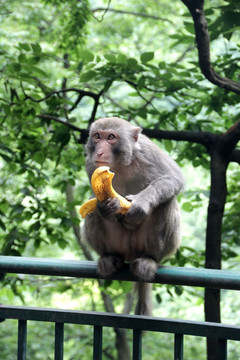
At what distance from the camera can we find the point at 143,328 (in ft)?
6.59

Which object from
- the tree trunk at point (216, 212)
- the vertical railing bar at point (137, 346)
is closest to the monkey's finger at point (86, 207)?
the vertical railing bar at point (137, 346)

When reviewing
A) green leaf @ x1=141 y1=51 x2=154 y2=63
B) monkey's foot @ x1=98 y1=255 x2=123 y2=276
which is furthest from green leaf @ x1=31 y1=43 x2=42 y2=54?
monkey's foot @ x1=98 y1=255 x2=123 y2=276

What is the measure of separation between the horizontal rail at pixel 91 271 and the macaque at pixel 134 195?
786mm

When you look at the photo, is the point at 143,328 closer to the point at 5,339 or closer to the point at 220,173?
the point at 220,173

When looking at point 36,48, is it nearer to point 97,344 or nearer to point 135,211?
point 135,211

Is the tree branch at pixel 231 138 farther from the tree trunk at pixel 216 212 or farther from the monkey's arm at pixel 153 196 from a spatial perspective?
the monkey's arm at pixel 153 196

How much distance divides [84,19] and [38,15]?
4.32 m

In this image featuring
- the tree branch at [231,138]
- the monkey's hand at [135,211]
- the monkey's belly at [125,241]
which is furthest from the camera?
the tree branch at [231,138]

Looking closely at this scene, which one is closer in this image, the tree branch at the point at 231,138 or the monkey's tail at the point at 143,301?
the monkey's tail at the point at 143,301

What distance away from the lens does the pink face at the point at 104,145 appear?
10.1 ft

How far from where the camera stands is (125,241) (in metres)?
3.29

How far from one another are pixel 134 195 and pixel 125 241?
16.0 inches

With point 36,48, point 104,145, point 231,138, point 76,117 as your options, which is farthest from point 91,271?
point 76,117

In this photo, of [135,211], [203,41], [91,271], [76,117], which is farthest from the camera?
[76,117]
